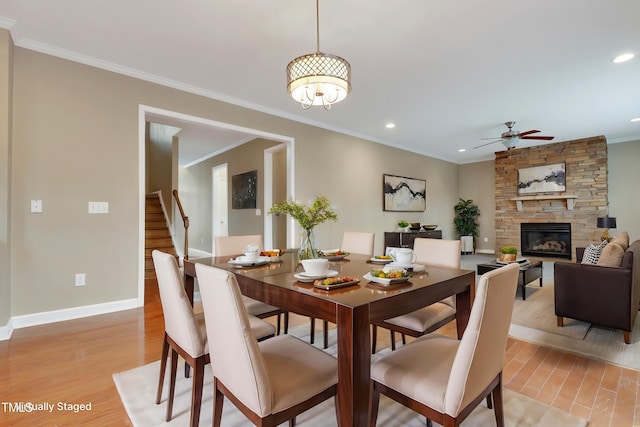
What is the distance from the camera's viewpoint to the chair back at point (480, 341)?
38.3 inches

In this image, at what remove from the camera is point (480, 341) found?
3.26ft

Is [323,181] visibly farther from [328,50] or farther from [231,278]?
[231,278]

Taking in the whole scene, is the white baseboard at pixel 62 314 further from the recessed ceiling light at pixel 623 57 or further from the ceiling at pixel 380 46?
the recessed ceiling light at pixel 623 57

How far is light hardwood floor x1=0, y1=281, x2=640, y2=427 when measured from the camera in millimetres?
1558

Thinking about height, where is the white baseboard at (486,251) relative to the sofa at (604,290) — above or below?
below

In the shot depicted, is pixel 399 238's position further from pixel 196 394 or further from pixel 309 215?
pixel 196 394

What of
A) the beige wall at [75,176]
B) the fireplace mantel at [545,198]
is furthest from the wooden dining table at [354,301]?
the fireplace mantel at [545,198]

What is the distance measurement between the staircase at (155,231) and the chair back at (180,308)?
4.01m

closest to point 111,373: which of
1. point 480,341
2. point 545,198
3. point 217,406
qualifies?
point 217,406

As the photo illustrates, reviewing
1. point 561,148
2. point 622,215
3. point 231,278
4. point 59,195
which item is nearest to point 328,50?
point 231,278

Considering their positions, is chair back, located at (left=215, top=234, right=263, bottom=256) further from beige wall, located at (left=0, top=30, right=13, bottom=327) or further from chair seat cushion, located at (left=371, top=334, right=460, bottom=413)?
beige wall, located at (left=0, top=30, right=13, bottom=327)

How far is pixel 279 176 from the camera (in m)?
5.89

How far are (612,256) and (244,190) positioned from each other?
17.9 ft

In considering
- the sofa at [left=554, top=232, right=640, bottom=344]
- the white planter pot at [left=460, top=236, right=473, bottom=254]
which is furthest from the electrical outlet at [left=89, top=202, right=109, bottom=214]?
the white planter pot at [left=460, top=236, right=473, bottom=254]
